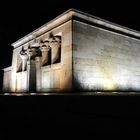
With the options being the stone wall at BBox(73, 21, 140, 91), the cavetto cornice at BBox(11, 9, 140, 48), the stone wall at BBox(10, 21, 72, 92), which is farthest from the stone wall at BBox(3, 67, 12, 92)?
the stone wall at BBox(73, 21, 140, 91)

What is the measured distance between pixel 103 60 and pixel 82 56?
1630mm

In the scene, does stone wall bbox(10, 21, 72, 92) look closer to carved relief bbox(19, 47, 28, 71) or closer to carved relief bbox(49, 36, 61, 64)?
carved relief bbox(49, 36, 61, 64)

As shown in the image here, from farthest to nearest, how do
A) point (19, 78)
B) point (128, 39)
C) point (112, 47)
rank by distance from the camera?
1. point (19, 78)
2. point (128, 39)
3. point (112, 47)

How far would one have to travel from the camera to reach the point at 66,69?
32.9ft

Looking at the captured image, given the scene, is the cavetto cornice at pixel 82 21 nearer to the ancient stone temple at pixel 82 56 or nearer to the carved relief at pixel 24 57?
the ancient stone temple at pixel 82 56

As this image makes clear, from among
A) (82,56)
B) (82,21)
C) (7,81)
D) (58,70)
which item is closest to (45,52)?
(58,70)

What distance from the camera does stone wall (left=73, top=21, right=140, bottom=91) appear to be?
1010cm

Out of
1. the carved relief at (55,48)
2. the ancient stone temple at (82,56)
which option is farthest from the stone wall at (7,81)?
the carved relief at (55,48)

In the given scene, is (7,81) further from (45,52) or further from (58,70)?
(58,70)
